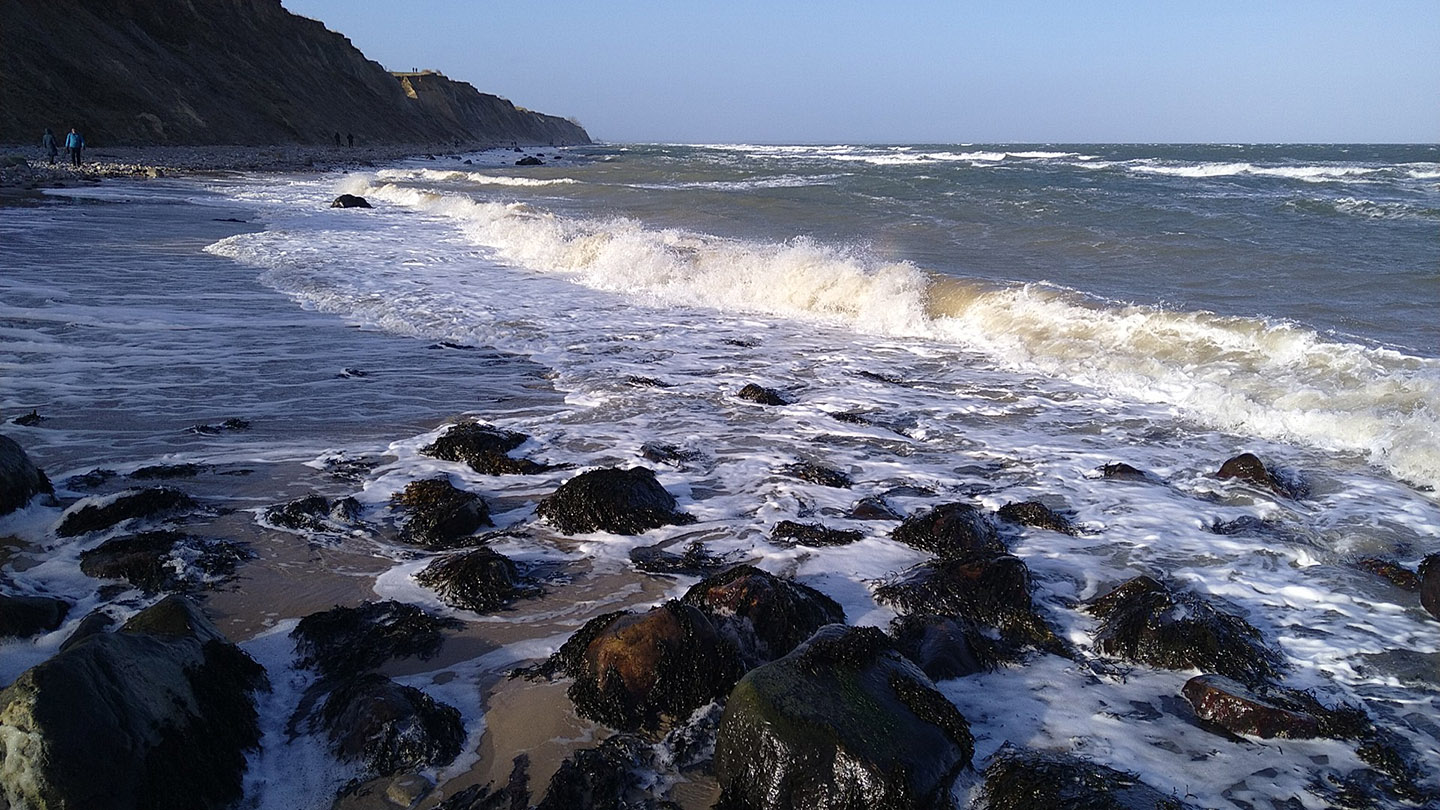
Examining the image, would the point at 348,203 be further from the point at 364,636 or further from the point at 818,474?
the point at 364,636

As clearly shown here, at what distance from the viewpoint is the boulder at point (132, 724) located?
7.18 ft

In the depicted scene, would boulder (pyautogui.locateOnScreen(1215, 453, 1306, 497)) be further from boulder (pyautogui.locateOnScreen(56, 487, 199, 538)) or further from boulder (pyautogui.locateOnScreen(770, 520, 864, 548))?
boulder (pyautogui.locateOnScreen(56, 487, 199, 538))

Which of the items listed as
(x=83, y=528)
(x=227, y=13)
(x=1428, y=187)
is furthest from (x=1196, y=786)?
(x=227, y=13)

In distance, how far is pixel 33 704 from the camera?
221 cm

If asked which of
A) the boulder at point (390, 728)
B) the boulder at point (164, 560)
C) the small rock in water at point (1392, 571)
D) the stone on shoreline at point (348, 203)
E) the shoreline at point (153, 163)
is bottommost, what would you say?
the small rock in water at point (1392, 571)

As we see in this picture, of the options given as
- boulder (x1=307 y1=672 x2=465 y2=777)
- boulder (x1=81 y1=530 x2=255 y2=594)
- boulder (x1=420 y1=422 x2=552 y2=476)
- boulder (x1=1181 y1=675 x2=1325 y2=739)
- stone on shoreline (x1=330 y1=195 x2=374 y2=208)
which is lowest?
boulder (x1=1181 y1=675 x2=1325 y2=739)

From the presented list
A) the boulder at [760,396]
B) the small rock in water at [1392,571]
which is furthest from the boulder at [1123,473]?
the boulder at [760,396]

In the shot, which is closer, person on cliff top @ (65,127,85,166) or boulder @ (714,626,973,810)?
boulder @ (714,626,973,810)

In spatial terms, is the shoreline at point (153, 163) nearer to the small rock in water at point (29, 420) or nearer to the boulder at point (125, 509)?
the small rock in water at point (29, 420)

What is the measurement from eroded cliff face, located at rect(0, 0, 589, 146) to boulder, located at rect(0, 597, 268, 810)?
3903 centimetres

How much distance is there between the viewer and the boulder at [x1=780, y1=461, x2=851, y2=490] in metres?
5.41

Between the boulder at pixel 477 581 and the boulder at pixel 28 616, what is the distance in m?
1.40

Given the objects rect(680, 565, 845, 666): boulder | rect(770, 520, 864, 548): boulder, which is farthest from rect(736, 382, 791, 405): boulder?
rect(680, 565, 845, 666): boulder

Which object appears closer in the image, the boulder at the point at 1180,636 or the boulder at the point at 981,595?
the boulder at the point at 1180,636
